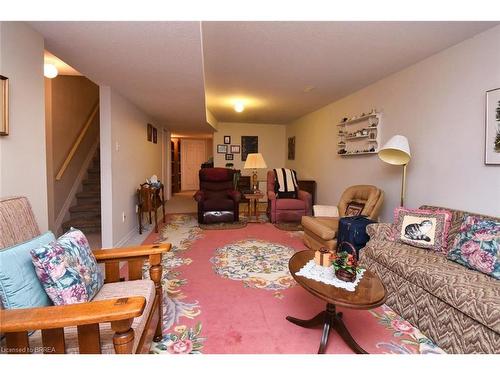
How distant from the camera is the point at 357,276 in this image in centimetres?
155

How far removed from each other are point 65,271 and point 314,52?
8.74ft

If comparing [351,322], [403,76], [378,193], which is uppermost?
[403,76]

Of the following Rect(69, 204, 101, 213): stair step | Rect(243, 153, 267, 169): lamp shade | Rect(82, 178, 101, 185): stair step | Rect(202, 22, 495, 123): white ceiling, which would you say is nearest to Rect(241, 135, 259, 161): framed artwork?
Rect(243, 153, 267, 169): lamp shade

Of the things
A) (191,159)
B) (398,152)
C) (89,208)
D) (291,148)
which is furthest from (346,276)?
(191,159)

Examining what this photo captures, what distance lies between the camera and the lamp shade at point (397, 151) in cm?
253

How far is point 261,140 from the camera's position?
728 centimetres

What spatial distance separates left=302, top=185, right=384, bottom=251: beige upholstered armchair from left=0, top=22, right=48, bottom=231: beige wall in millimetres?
2619

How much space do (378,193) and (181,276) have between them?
2.41 m

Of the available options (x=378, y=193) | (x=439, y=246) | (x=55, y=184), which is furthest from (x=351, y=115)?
(x=55, y=184)

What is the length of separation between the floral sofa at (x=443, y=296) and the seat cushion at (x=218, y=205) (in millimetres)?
2792

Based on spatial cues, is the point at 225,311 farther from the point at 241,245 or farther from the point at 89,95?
the point at 89,95

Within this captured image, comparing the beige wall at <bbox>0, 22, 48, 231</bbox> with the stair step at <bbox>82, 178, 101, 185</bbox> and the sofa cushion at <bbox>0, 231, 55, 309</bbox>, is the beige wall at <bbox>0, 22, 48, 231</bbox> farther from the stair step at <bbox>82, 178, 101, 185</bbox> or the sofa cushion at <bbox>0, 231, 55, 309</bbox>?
the stair step at <bbox>82, 178, 101, 185</bbox>

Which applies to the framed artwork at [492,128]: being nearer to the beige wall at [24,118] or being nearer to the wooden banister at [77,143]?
the beige wall at [24,118]
